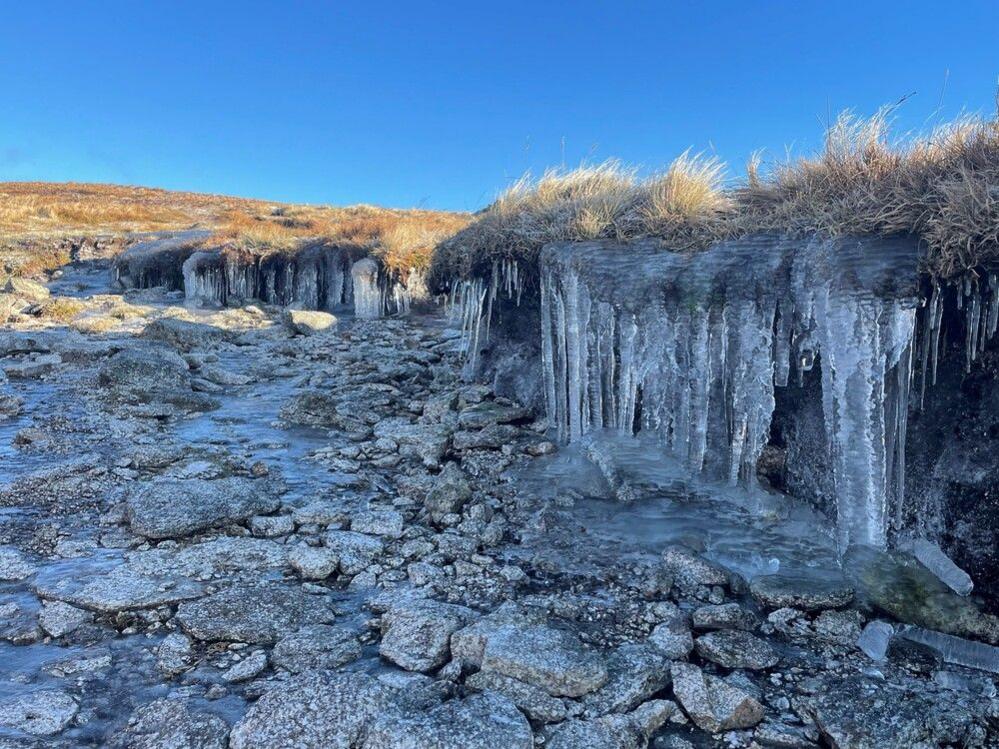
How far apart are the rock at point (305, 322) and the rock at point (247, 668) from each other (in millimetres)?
13254

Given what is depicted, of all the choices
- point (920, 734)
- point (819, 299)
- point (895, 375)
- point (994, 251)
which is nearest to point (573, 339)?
point (819, 299)

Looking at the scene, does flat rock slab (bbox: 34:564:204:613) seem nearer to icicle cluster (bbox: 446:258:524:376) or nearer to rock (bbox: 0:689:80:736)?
rock (bbox: 0:689:80:736)

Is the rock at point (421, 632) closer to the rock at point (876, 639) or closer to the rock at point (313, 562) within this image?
the rock at point (313, 562)

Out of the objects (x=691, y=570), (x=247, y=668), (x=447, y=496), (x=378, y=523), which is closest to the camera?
(x=247, y=668)

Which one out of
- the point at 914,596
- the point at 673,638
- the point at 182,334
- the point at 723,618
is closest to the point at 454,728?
the point at 673,638

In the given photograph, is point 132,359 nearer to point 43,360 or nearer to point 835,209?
point 43,360

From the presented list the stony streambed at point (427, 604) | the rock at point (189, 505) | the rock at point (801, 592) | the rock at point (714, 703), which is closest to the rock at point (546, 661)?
the stony streambed at point (427, 604)

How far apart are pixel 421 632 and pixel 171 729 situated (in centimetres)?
154

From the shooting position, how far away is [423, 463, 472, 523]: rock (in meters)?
6.85

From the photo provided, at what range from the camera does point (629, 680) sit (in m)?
4.30

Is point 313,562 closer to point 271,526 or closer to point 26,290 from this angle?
point 271,526

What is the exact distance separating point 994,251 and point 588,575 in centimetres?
394

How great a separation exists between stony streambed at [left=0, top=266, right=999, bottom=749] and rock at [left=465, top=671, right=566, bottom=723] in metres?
0.01

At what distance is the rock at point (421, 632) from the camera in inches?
179
